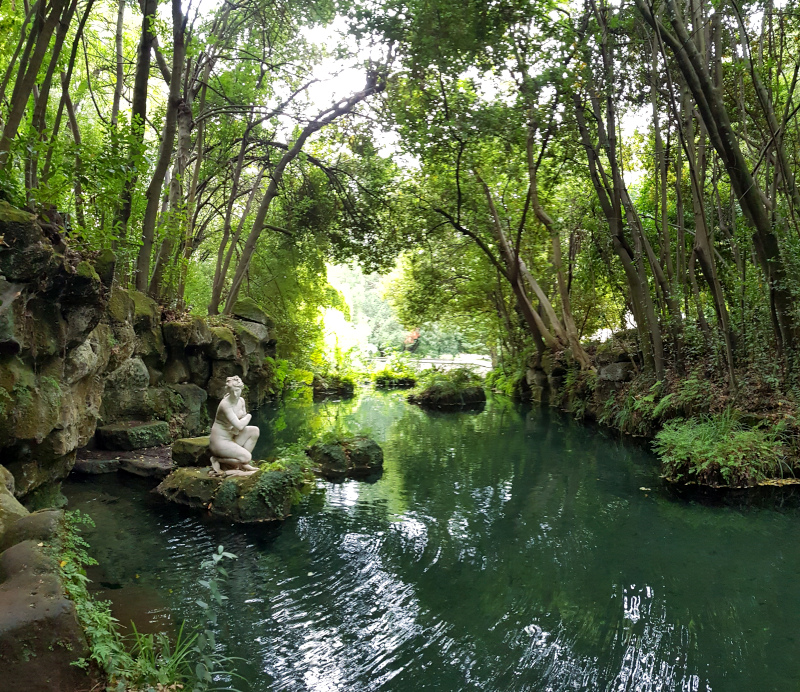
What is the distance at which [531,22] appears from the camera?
996 centimetres

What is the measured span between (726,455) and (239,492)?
6.43 meters

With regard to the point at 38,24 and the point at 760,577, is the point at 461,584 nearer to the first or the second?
the point at 760,577

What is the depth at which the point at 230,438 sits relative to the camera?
304 inches

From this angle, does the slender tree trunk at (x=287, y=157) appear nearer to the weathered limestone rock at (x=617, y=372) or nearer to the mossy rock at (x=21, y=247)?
the weathered limestone rock at (x=617, y=372)

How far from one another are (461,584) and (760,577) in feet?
9.10

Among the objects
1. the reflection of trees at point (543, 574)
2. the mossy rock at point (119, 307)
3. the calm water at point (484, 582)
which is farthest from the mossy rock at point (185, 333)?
the reflection of trees at point (543, 574)

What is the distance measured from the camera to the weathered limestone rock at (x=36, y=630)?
2551 millimetres

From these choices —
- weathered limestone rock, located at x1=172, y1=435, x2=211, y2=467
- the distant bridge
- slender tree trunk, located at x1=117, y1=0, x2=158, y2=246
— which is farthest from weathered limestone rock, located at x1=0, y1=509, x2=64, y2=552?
the distant bridge

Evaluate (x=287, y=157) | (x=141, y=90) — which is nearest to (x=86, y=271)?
(x=141, y=90)

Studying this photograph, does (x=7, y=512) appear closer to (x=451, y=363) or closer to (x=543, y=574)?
(x=543, y=574)

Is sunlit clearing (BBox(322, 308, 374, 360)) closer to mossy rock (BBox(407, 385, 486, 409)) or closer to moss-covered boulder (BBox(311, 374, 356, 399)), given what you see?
moss-covered boulder (BBox(311, 374, 356, 399))

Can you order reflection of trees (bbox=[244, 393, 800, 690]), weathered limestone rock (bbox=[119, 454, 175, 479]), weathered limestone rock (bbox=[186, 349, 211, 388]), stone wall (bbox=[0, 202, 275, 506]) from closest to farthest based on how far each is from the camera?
reflection of trees (bbox=[244, 393, 800, 690]) → stone wall (bbox=[0, 202, 275, 506]) → weathered limestone rock (bbox=[119, 454, 175, 479]) → weathered limestone rock (bbox=[186, 349, 211, 388])

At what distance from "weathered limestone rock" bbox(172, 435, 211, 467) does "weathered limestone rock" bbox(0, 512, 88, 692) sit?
5258 millimetres

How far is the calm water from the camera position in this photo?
13.2ft
